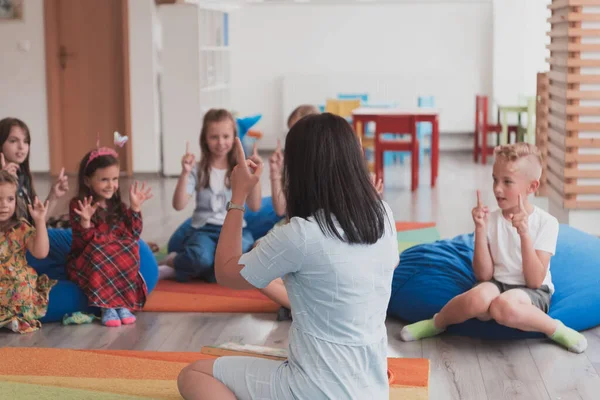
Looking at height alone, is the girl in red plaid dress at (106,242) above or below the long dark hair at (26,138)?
below

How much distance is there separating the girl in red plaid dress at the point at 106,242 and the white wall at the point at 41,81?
4.78m

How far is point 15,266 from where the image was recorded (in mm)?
3588

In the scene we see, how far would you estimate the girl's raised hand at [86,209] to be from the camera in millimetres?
3682

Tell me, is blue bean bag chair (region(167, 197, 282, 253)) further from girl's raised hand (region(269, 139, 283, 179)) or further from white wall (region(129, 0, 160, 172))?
white wall (region(129, 0, 160, 172))

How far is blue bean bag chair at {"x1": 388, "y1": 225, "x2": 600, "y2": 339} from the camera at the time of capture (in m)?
3.43

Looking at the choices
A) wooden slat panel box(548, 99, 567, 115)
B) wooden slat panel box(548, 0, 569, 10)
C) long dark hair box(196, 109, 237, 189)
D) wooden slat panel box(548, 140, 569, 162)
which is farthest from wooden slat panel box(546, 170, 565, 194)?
long dark hair box(196, 109, 237, 189)

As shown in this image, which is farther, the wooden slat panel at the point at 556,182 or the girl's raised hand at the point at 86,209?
the wooden slat panel at the point at 556,182

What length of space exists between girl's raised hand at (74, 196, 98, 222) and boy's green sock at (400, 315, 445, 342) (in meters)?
1.36

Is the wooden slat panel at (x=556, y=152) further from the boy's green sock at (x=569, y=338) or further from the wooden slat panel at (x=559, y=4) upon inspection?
the boy's green sock at (x=569, y=338)

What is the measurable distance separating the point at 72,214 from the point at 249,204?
926mm

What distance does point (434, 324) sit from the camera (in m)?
3.42

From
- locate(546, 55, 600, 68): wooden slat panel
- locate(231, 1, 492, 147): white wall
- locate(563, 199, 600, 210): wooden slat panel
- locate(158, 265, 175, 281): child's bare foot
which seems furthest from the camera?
locate(231, 1, 492, 147): white wall

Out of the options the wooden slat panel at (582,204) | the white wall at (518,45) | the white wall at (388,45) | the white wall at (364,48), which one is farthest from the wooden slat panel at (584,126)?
the white wall at (364,48)

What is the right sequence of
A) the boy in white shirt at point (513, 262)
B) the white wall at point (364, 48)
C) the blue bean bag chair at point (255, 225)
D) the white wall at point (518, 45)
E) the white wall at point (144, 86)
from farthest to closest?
the white wall at point (364, 48) < the white wall at point (518, 45) < the white wall at point (144, 86) < the blue bean bag chair at point (255, 225) < the boy in white shirt at point (513, 262)
